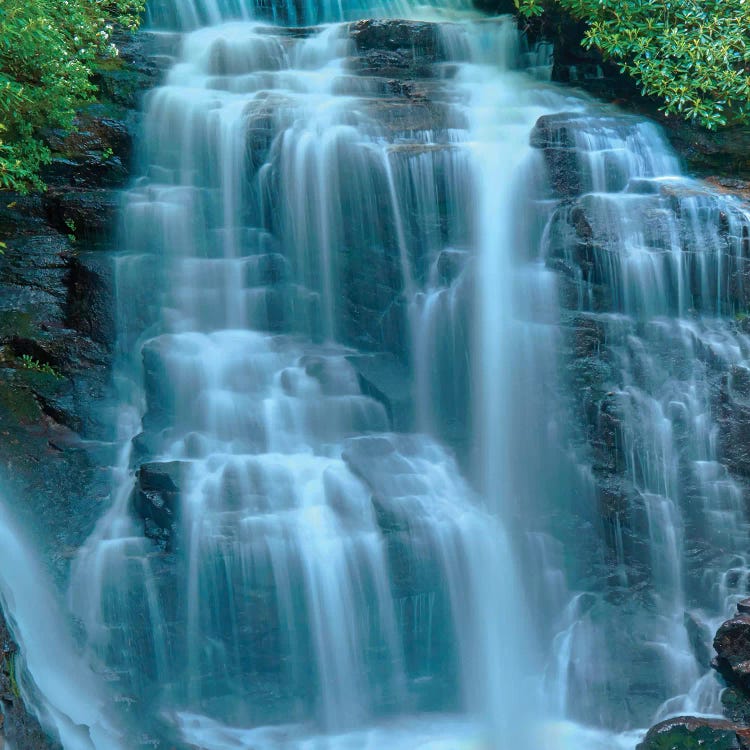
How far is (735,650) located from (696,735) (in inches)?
32.9

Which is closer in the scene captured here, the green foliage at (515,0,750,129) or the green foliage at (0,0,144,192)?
the green foliage at (0,0,144,192)

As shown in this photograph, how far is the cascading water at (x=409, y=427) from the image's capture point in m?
7.26

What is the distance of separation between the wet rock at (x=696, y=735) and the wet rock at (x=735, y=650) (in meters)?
0.38

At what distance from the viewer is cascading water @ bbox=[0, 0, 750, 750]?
7258mm

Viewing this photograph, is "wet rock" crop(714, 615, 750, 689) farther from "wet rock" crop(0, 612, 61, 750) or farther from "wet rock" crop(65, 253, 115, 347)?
"wet rock" crop(65, 253, 115, 347)

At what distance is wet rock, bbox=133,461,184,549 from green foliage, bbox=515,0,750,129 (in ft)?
23.7

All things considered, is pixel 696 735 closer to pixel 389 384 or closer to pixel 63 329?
pixel 389 384

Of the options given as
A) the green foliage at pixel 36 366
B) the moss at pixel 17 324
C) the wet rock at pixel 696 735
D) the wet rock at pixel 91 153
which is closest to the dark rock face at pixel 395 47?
the wet rock at pixel 91 153

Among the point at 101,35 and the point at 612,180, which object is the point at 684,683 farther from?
the point at 101,35

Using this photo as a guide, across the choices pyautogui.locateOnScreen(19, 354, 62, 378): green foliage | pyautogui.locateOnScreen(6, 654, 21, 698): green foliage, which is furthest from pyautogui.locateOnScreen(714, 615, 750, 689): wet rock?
pyautogui.locateOnScreen(19, 354, 62, 378): green foliage

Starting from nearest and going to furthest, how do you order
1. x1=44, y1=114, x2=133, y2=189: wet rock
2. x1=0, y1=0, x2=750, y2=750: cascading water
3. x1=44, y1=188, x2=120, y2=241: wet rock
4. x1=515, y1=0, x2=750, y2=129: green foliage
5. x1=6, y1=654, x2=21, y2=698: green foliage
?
x1=6, y1=654, x2=21, y2=698: green foliage → x1=0, y1=0, x2=750, y2=750: cascading water → x1=44, y1=188, x2=120, y2=241: wet rock → x1=44, y1=114, x2=133, y2=189: wet rock → x1=515, y1=0, x2=750, y2=129: green foliage

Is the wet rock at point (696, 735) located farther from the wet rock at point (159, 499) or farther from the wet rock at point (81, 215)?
the wet rock at point (81, 215)

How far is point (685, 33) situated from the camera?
10.5 meters

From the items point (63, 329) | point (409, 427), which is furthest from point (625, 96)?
point (63, 329)
